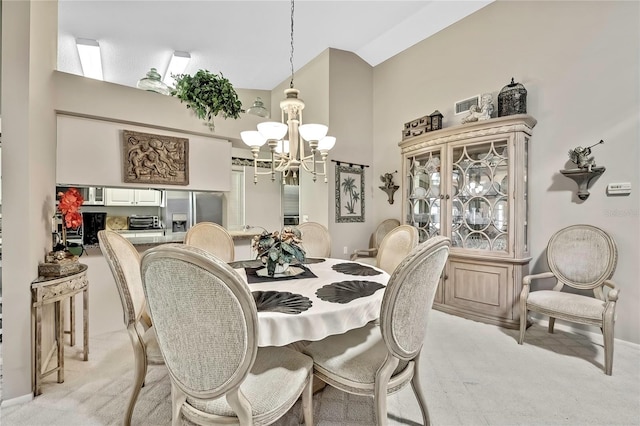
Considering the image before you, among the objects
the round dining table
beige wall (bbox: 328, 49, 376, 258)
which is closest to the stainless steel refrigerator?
beige wall (bbox: 328, 49, 376, 258)

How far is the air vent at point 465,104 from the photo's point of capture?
11.2ft

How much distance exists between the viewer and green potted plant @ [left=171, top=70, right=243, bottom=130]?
9.49 ft

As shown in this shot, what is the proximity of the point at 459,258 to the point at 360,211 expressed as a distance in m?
1.75

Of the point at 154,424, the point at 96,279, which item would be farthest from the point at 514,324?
the point at 96,279

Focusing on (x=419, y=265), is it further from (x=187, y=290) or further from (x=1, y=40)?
(x=1, y=40)

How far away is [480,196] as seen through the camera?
3.12m

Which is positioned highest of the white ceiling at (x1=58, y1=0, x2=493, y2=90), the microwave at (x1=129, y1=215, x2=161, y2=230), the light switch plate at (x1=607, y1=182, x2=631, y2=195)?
the white ceiling at (x1=58, y1=0, x2=493, y2=90)

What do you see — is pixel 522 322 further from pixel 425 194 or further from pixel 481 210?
pixel 425 194

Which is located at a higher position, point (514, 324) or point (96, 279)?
point (96, 279)

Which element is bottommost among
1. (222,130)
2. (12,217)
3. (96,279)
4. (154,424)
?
(154,424)

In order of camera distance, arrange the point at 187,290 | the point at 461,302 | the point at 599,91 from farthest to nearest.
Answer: the point at 461,302 < the point at 599,91 < the point at 187,290

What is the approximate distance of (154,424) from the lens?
1.56m

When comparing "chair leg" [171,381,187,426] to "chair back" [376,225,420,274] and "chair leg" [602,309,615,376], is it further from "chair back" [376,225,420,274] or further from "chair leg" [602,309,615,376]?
"chair leg" [602,309,615,376]

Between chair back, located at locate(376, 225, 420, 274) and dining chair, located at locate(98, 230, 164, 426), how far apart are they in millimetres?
1788
